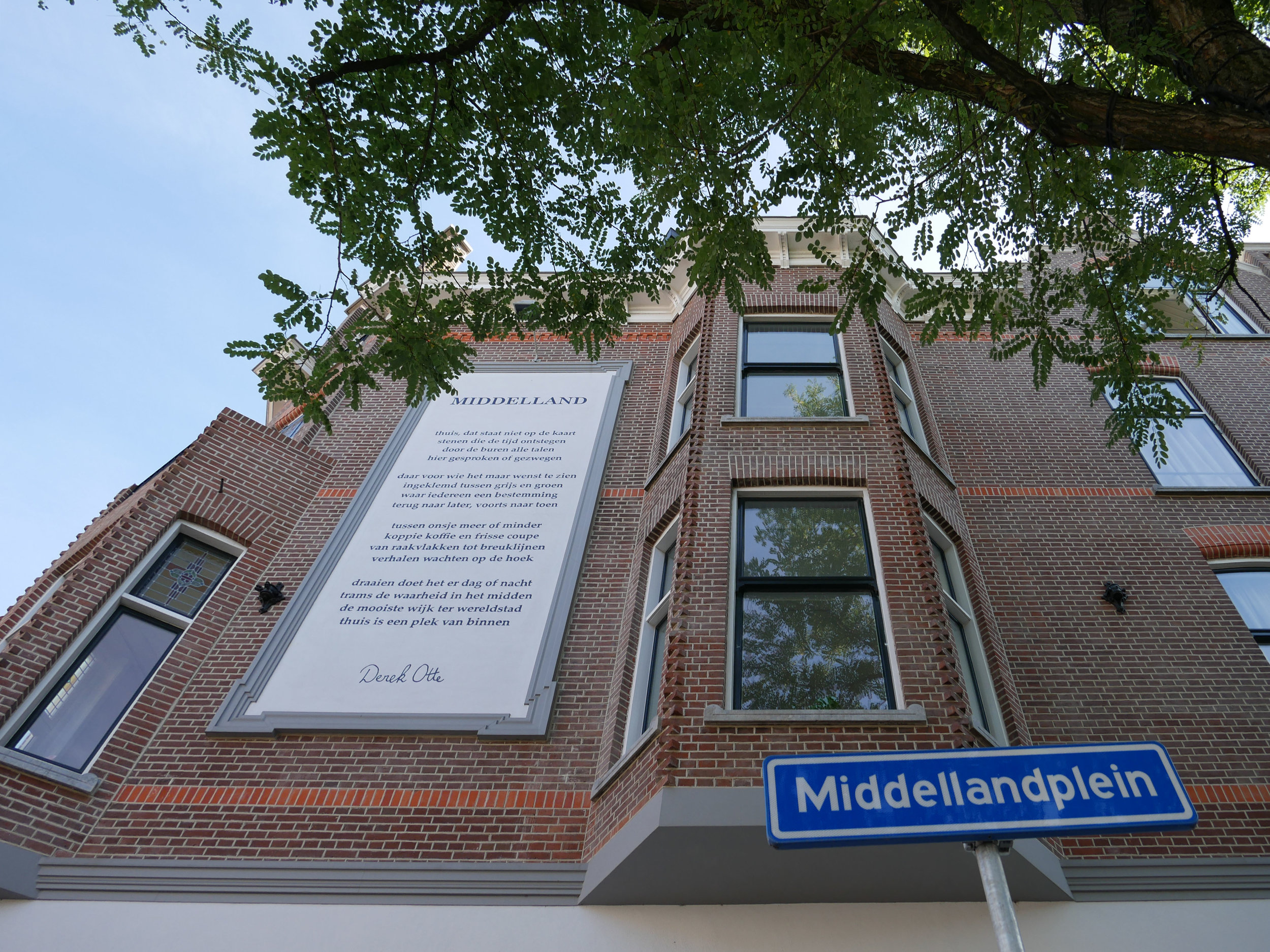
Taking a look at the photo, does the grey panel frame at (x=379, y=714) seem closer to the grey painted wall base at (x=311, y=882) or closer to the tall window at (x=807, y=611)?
the grey painted wall base at (x=311, y=882)

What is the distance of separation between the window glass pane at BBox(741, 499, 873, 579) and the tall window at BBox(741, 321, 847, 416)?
1.78m

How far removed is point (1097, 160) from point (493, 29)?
5.13 meters

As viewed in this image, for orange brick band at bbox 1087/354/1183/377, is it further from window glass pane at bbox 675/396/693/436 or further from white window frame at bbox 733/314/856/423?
window glass pane at bbox 675/396/693/436

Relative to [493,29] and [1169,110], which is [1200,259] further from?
[493,29]

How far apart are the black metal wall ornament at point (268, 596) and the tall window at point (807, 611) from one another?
541 centimetres

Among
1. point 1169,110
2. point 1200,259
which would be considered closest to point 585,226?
point 1169,110

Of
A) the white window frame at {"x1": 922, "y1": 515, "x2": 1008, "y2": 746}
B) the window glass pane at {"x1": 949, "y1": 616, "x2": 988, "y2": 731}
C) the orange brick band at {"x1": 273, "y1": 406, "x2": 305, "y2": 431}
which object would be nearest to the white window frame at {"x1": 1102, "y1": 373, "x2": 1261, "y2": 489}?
Answer: the white window frame at {"x1": 922, "y1": 515, "x2": 1008, "y2": 746}

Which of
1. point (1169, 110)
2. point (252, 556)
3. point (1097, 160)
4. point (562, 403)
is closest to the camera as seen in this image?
point (1169, 110)

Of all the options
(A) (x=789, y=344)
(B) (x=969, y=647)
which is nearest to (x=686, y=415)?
(A) (x=789, y=344)

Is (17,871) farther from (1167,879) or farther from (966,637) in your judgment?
(1167,879)

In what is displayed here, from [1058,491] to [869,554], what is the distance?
4.27 metres

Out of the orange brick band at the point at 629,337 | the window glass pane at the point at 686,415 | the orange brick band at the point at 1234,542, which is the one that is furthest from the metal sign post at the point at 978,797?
the orange brick band at the point at 629,337

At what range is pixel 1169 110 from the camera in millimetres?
5371

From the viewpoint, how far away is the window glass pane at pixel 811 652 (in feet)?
23.6
